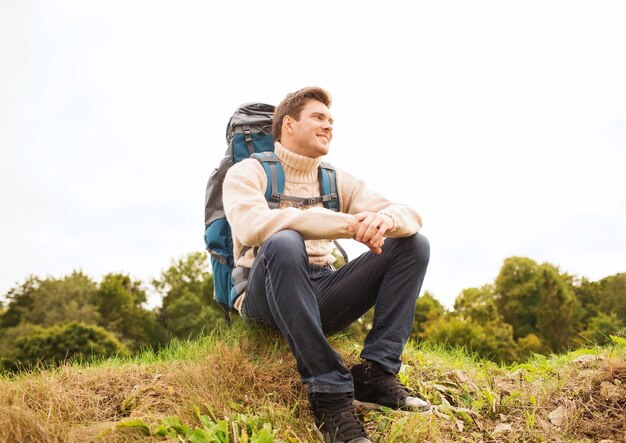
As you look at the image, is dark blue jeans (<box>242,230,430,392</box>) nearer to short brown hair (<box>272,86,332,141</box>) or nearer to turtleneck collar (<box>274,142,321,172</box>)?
turtleneck collar (<box>274,142,321,172</box>)

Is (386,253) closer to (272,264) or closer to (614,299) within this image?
(272,264)

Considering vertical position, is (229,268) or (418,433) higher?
(229,268)

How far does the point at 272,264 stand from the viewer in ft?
10.9

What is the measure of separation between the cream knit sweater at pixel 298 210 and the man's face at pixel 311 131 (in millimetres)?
84

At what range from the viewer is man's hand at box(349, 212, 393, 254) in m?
3.44

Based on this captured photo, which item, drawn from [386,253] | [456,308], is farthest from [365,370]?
[456,308]

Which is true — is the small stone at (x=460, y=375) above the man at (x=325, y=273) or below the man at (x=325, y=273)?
below

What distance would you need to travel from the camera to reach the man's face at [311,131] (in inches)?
168

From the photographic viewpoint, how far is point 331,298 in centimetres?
381

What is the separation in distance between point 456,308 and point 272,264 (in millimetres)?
36183

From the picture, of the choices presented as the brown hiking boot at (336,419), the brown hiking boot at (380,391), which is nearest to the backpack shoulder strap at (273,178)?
the brown hiking boot at (380,391)

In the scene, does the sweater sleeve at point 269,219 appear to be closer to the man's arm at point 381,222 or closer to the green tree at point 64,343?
the man's arm at point 381,222

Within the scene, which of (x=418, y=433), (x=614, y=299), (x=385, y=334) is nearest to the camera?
(x=418, y=433)

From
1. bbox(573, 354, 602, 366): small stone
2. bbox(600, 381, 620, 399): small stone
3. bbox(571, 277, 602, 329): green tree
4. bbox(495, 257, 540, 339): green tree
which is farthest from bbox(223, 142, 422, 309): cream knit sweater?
bbox(571, 277, 602, 329): green tree
